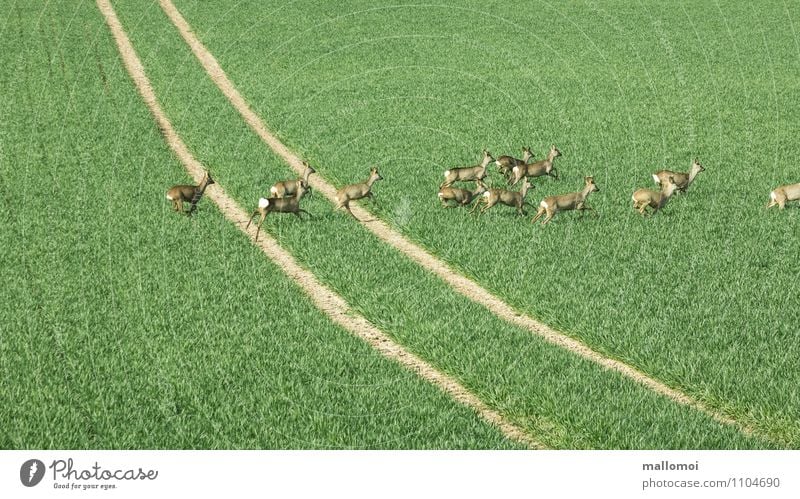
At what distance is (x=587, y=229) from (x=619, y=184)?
530cm

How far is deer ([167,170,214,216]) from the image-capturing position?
24797 millimetres

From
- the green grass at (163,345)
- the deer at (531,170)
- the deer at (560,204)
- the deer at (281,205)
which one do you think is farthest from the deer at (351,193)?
the deer at (531,170)

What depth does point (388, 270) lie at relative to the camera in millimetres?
21266

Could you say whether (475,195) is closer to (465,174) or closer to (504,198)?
(465,174)

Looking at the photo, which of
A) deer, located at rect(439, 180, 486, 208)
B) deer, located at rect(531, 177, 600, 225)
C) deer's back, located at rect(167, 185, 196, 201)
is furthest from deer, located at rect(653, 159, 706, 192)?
deer's back, located at rect(167, 185, 196, 201)

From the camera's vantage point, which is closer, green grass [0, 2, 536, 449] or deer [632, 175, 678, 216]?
green grass [0, 2, 536, 449]

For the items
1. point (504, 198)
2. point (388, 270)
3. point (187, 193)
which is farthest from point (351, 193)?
point (187, 193)

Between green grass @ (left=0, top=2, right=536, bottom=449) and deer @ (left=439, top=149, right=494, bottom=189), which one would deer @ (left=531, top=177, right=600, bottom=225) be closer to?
deer @ (left=439, top=149, right=494, bottom=189)

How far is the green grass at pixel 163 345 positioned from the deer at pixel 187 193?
0.34 metres

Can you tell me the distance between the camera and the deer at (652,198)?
81.4ft

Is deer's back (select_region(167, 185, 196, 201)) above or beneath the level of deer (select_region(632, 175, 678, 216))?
beneath

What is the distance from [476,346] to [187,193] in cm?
1087

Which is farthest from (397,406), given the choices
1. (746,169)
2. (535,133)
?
(535,133)

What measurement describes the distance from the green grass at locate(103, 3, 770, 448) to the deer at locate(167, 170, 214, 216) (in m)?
1.60
